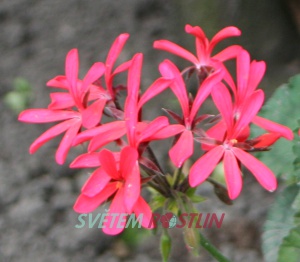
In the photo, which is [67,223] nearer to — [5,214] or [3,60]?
[5,214]

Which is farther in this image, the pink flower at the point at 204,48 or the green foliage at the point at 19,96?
the green foliage at the point at 19,96

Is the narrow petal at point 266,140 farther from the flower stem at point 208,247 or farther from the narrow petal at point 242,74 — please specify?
the flower stem at point 208,247

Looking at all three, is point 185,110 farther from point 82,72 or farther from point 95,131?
point 82,72

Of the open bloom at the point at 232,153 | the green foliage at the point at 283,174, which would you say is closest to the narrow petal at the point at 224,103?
the open bloom at the point at 232,153

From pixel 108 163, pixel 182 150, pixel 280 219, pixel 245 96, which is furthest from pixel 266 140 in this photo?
pixel 280 219

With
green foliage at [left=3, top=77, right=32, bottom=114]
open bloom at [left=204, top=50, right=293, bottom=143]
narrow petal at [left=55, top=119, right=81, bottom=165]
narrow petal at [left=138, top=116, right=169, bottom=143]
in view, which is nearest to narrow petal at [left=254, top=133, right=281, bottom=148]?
open bloom at [left=204, top=50, right=293, bottom=143]

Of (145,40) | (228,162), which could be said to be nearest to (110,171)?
(228,162)

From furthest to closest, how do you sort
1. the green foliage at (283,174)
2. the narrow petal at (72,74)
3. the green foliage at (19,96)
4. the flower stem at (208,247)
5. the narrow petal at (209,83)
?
1. the green foliage at (19,96)
2. the green foliage at (283,174)
3. the flower stem at (208,247)
4. the narrow petal at (72,74)
5. the narrow petal at (209,83)
